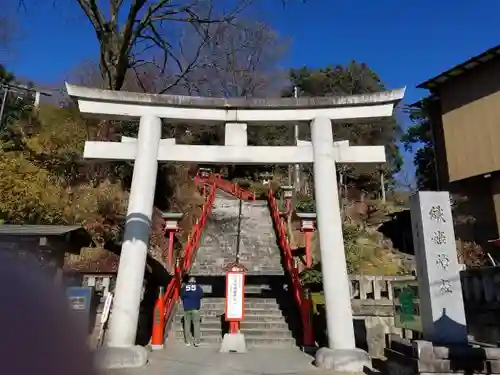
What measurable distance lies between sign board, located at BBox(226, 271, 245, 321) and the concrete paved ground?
0.83 metres

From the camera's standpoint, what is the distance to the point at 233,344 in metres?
8.84

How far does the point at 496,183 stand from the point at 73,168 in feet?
63.5

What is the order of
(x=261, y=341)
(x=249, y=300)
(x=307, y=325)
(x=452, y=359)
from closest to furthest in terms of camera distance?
(x=452, y=359) < (x=307, y=325) < (x=261, y=341) < (x=249, y=300)

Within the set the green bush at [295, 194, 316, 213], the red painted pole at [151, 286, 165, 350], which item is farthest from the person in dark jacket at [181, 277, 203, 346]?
the green bush at [295, 194, 316, 213]

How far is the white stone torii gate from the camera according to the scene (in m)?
8.27

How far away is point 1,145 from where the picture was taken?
1620 centimetres

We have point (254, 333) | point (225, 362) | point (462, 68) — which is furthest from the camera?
point (462, 68)

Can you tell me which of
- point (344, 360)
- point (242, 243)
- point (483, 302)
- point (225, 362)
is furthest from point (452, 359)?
point (242, 243)

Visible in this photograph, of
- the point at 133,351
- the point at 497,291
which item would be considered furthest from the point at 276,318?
the point at 497,291

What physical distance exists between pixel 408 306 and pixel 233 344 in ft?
12.5

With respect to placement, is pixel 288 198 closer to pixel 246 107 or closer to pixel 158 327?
pixel 246 107

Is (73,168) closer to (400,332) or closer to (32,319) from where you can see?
(400,332)

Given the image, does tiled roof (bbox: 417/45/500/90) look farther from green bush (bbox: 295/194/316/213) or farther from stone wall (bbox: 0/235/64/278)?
stone wall (bbox: 0/235/64/278)

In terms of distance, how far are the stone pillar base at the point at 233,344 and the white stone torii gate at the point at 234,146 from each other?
93.4 inches
